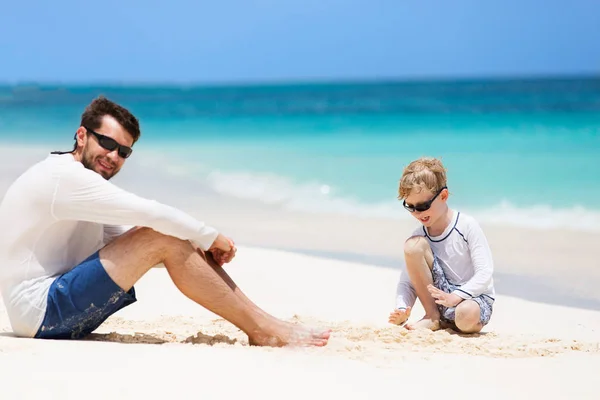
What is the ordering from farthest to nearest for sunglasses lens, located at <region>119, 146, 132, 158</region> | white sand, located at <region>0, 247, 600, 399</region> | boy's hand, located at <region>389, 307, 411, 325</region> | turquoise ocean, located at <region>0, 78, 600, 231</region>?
turquoise ocean, located at <region>0, 78, 600, 231</region>, boy's hand, located at <region>389, 307, 411, 325</region>, sunglasses lens, located at <region>119, 146, 132, 158</region>, white sand, located at <region>0, 247, 600, 399</region>

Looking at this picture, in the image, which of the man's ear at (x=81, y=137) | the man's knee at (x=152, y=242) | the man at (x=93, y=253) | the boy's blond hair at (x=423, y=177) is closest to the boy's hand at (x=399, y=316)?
the boy's blond hair at (x=423, y=177)

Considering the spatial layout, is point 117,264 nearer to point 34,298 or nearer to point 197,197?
point 34,298

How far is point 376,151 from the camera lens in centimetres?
1712

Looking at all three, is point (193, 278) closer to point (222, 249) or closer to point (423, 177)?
point (222, 249)

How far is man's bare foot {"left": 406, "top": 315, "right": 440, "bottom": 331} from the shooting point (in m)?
4.50

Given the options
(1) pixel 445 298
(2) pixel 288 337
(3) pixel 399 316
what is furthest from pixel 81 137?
(1) pixel 445 298

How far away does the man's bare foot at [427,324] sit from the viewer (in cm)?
450

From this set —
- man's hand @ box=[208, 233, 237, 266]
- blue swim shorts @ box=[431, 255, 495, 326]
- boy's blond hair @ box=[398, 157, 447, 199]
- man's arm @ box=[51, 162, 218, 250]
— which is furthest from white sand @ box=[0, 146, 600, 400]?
boy's blond hair @ box=[398, 157, 447, 199]

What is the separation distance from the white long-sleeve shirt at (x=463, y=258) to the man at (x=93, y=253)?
3.25ft

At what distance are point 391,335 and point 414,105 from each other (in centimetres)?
3066

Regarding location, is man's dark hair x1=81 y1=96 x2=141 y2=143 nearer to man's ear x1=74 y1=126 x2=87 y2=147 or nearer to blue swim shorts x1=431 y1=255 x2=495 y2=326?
man's ear x1=74 y1=126 x2=87 y2=147

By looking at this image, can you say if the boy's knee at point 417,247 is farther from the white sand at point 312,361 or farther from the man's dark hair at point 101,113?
the man's dark hair at point 101,113

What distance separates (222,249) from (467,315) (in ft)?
4.82

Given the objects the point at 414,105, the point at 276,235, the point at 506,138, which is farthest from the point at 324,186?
the point at 414,105
